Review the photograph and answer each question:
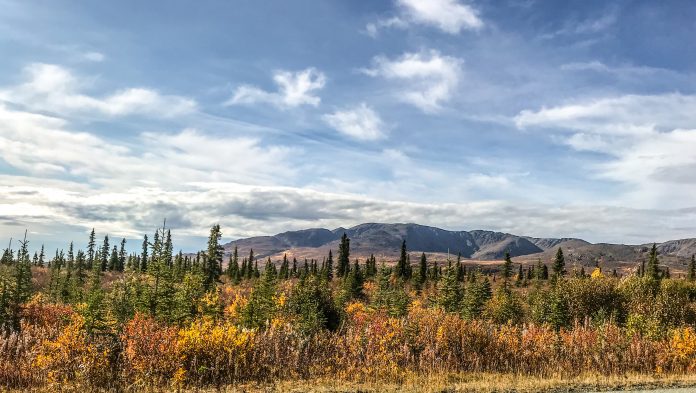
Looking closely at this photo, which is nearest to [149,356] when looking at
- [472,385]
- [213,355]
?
[213,355]

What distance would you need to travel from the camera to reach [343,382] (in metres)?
14.3

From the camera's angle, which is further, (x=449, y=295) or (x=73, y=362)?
(x=449, y=295)

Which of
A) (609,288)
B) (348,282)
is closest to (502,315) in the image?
(609,288)

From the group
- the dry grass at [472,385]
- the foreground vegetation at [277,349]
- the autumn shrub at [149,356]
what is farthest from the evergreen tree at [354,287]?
the autumn shrub at [149,356]

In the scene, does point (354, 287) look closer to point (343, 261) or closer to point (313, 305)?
point (313, 305)

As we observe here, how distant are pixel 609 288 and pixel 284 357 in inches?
1660

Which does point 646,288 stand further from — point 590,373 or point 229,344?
point 229,344

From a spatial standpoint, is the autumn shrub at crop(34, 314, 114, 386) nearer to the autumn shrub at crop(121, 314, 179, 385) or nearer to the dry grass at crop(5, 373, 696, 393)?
the dry grass at crop(5, 373, 696, 393)

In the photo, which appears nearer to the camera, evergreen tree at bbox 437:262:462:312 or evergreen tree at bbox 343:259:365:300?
evergreen tree at bbox 437:262:462:312

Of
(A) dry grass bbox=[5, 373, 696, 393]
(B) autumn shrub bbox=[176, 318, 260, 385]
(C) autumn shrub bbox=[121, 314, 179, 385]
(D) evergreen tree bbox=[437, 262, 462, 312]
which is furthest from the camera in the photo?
(D) evergreen tree bbox=[437, 262, 462, 312]

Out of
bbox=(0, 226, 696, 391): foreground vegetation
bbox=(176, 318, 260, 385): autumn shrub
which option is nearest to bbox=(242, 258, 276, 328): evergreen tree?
bbox=(0, 226, 696, 391): foreground vegetation

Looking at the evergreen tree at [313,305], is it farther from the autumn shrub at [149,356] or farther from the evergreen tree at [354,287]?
the evergreen tree at [354,287]

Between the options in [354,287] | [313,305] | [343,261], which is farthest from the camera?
[343,261]

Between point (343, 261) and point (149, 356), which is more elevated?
point (343, 261)
